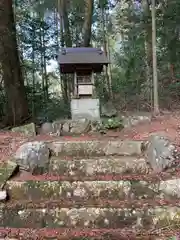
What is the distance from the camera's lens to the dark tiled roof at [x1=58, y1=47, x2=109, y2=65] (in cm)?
750

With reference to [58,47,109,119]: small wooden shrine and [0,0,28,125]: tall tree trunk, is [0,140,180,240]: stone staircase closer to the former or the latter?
[58,47,109,119]: small wooden shrine

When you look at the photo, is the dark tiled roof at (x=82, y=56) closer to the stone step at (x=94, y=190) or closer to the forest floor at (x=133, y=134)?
the forest floor at (x=133, y=134)

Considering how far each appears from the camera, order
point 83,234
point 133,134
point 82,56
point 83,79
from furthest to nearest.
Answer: point 83,79
point 82,56
point 133,134
point 83,234

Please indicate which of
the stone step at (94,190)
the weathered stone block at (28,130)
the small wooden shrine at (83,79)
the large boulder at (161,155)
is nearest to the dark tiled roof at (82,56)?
the small wooden shrine at (83,79)

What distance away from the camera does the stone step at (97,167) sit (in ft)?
16.3

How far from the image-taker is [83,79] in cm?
Result: 787

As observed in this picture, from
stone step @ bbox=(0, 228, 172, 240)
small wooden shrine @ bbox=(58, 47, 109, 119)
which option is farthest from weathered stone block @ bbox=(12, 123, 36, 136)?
stone step @ bbox=(0, 228, 172, 240)

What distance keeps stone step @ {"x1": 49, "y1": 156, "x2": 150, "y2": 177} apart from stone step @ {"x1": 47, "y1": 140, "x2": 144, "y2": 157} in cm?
43

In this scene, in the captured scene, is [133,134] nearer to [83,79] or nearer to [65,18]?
[83,79]

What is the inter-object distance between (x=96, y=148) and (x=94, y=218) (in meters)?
1.85

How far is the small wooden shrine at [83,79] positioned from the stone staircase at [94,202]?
7.69 ft

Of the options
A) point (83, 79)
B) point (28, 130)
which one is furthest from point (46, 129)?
point (83, 79)

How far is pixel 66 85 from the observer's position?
1267 centimetres

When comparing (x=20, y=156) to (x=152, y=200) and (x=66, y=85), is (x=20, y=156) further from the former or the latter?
(x=66, y=85)
